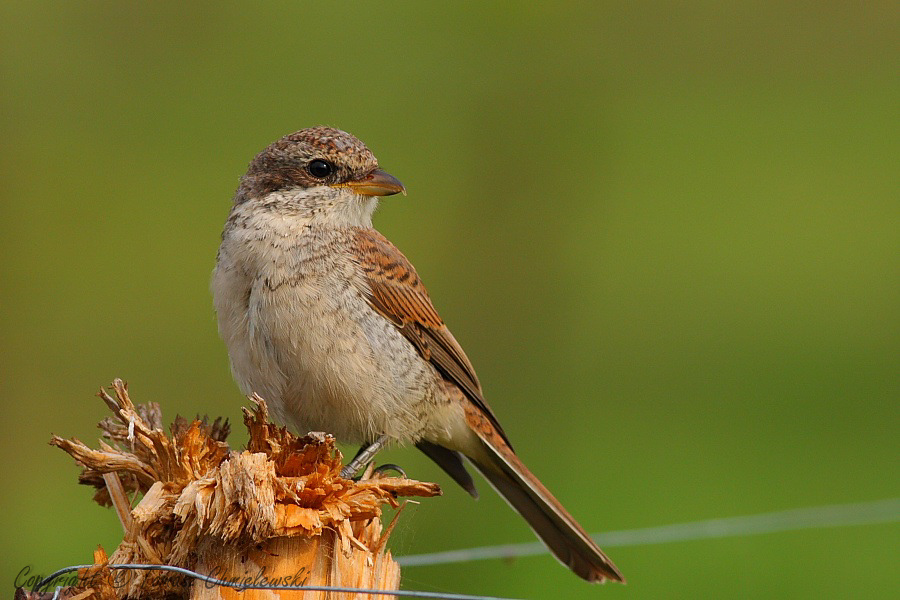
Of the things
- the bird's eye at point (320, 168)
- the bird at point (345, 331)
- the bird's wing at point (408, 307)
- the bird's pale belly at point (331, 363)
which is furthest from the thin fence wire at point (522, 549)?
the bird's eye at point (320, 168)

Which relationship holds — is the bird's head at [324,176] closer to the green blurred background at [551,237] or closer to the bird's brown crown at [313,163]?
the bird's brown crown at [313,163]

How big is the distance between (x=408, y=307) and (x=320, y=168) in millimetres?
601

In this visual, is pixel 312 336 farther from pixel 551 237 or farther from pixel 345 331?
pixel 551 237

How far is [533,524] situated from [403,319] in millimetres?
876

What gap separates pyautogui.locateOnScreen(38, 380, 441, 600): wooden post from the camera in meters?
2.45

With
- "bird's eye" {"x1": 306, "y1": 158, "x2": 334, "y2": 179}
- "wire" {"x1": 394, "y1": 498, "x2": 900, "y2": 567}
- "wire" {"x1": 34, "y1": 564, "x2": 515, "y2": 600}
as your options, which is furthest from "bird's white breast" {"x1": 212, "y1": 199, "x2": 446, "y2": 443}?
"wire" {"x1": 34, "y1": 564, "x2": 515, "y2": 600}

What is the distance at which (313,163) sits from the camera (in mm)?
4086

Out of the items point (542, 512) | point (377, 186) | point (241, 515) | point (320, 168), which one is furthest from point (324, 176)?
point (241, 515)

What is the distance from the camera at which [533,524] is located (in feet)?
13.4

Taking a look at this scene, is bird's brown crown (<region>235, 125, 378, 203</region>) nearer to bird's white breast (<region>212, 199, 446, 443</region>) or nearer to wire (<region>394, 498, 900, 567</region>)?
bird's white breast (<region>212, 199, 446, 443</region>)

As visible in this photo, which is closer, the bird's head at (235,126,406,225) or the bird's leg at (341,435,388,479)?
the bird's leg at (341,435,388,479)

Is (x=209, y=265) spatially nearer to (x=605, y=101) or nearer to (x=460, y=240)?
(x=460, y=240)

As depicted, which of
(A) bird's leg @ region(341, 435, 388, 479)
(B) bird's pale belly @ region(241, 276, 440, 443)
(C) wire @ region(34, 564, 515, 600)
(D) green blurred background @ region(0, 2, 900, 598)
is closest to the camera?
(C) wire @ region(34, 564, 515, 600)

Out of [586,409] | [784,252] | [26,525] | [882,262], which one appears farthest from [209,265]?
[882,262]
